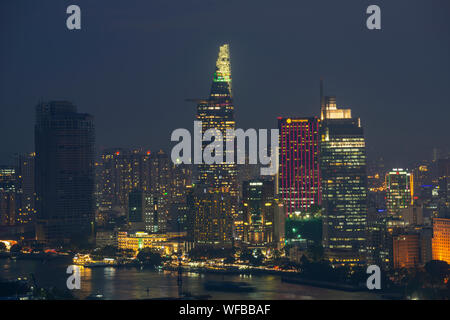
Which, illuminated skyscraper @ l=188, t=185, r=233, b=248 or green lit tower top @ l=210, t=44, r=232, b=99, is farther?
green lit tower top @ l=210, t=44, r=232, b=99

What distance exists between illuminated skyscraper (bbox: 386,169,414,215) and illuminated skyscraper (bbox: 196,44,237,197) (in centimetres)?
558

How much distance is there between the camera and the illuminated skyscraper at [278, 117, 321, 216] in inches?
1115

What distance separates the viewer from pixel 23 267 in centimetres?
2138

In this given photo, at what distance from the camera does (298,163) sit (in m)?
28.7

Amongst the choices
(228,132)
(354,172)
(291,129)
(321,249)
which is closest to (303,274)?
(321,249)

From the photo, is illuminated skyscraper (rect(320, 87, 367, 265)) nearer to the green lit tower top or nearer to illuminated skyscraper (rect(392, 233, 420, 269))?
illuminated skyscraper (rect(392, 233, 420, 269))

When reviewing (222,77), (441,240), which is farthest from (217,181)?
(441,240)

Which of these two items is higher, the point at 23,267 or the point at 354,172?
the point at 354,172

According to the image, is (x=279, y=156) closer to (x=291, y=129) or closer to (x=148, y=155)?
(x=291, y=129)

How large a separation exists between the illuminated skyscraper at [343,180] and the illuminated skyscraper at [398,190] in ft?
6.85

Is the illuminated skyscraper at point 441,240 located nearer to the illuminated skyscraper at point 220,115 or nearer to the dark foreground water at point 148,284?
the dark foreground water at point 148,284

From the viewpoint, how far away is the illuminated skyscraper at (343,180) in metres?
22.4

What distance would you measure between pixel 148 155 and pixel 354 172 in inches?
442

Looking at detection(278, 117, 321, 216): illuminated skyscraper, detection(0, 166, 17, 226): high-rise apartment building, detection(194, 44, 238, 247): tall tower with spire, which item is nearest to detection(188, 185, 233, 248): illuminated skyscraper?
detection(194, 44, 238, 247): tall tower with spire
